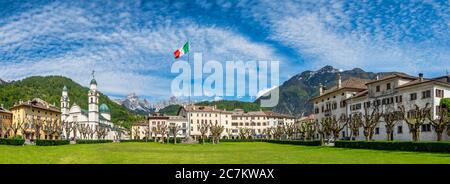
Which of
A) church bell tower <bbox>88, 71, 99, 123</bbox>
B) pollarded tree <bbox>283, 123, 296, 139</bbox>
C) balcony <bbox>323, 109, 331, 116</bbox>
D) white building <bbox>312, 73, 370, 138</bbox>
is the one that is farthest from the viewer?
church bell tower <bbox>88, 71, 99, 123</bbox>

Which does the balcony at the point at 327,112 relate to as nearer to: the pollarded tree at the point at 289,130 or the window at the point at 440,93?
the pollarded tree at the point at 289,130

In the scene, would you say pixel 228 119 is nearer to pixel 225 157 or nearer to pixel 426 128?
pixel 426 128

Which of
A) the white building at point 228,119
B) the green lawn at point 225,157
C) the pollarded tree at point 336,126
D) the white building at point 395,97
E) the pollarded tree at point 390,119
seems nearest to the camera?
the green lawn at point 225,157

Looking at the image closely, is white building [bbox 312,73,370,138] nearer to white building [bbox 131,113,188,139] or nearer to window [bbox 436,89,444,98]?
window [bbox 436,89,444,98]

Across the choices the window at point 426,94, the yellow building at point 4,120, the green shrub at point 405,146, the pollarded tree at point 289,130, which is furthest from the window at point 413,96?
the yellow building at point 4,120

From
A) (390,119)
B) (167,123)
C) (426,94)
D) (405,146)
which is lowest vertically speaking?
(167,123)

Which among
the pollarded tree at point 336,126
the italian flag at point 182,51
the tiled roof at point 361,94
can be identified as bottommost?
the pollarded tree at point 336,126

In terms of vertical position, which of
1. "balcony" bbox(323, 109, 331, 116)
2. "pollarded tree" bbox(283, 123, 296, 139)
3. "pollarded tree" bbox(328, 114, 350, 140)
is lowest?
"pollarded tree" bbox(283, 123, 296, 139)

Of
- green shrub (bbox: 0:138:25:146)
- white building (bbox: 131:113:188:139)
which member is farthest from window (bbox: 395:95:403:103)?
white building (bbox: 131:113:188:139)

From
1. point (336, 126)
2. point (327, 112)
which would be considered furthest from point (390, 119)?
point (327, 112)

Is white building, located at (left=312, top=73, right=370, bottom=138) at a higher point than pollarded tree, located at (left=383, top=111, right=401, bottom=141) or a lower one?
higher
